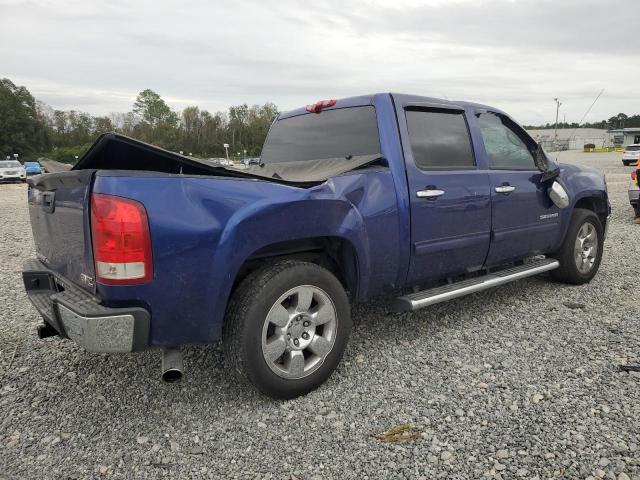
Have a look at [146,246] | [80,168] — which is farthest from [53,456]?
[80,168]

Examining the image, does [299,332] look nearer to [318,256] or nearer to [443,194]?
[318,256]

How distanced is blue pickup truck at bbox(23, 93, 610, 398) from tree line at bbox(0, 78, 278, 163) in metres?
66.2

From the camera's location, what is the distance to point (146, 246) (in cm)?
229

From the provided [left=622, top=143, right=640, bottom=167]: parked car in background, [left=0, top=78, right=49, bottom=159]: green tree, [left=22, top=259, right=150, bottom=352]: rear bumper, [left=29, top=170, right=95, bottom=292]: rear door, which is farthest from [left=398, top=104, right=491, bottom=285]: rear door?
[left=0, top=78, right=49, bottom=159]: green tree

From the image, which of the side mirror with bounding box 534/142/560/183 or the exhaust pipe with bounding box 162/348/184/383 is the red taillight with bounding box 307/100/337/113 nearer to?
the side mirror with bounding box 534/142/560/183

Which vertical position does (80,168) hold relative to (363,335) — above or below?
above

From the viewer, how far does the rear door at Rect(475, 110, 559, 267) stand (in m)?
4.03

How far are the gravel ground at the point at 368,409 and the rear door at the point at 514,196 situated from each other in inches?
26.7

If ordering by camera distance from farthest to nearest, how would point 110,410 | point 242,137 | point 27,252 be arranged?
point 242,137, point 27,252, point 110,410

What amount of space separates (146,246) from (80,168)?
792 mm

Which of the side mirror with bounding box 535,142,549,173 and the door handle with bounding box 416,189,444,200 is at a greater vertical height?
the side mirror with bounding box 535,142,549,173

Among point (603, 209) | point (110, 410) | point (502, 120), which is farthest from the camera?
point (603, 209)

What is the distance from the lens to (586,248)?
5129mm

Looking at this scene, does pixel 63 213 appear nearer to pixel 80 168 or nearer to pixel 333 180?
pixel 80 168
